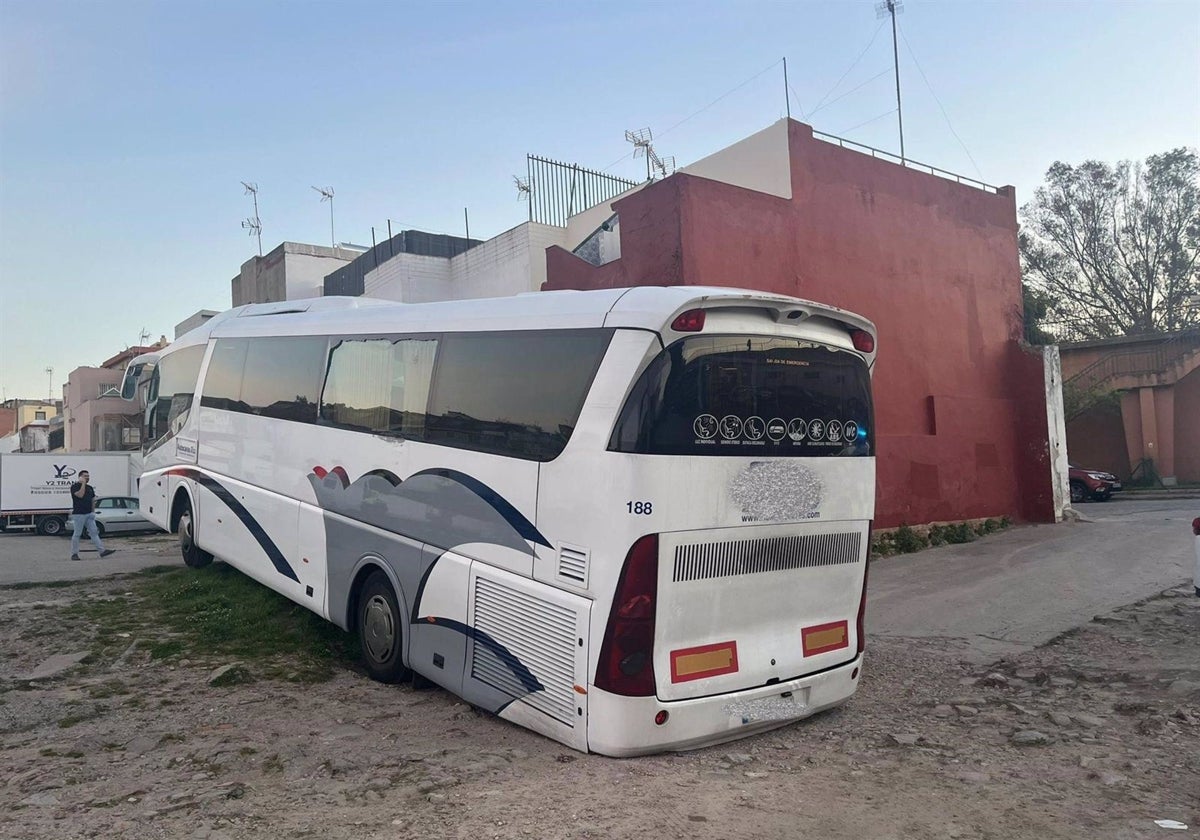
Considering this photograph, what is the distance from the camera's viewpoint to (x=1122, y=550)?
572 inches

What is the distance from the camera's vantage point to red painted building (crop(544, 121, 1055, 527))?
527 inches

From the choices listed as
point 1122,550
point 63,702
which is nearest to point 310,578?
point 63,702

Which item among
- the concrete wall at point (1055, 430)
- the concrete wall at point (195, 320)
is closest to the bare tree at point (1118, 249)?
the concrete wall at point (1055, 430)

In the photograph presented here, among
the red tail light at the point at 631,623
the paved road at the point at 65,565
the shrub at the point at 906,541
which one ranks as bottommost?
the shrub at the point at 906,541

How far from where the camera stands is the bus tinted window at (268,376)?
26.7 feet

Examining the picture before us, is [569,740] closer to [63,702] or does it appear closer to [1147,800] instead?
[1147,800]

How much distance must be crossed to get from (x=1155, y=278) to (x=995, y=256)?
23.7 meters

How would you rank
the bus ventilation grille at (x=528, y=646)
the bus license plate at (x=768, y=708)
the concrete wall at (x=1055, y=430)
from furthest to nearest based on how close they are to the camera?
the concrete wall at (x=1055, y=430) → the bus license plate at (x=768, y=708) → the bus ventilation grille at (x=528, y=646)

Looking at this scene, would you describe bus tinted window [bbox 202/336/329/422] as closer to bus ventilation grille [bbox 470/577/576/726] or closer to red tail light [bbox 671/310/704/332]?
bus ventilation grille [bbox 470/577/576/726]

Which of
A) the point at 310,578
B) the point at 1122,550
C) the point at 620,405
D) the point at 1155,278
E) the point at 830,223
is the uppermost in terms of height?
the point at 1155,278

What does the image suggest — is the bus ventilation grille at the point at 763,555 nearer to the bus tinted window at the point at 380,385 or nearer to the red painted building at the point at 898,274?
the bus tinted window at the point at 380,385

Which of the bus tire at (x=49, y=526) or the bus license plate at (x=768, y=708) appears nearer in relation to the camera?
the bus license plate at (x=768, y=708)

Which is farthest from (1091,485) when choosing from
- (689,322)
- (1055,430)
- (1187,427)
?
(689,322)

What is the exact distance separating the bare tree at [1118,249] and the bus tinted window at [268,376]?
38.0m
